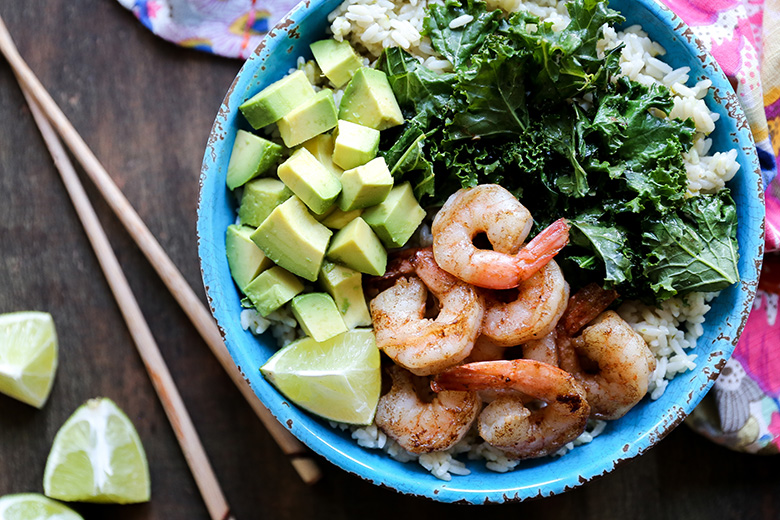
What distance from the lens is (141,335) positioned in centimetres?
258

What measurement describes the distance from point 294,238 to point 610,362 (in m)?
1.02

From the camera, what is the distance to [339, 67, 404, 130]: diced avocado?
6.31ft

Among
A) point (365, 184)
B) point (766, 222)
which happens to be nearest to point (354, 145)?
point (365, 184)

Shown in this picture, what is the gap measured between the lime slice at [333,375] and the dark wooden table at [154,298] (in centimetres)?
71

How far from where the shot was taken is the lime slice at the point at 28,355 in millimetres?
2553

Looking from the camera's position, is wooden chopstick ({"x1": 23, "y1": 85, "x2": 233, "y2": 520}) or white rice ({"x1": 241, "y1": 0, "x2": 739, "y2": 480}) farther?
wooden chopstick ({"x1": 23, "y1": 85, "x2": 233, "y2": 520})

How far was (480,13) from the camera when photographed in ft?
6.67

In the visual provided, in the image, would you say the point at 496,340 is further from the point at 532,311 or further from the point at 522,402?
the point at 522,402

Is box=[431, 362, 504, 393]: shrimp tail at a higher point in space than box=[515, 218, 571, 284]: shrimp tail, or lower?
lower

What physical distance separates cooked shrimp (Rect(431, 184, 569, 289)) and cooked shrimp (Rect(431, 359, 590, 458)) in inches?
10.1

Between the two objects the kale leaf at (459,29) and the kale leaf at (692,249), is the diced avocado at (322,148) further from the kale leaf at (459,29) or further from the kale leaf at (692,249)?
the kale leaf at (692,249)

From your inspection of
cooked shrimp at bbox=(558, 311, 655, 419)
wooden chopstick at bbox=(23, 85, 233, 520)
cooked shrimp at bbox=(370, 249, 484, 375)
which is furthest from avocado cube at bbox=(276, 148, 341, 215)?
wooden chopstick at bbox=(23, 85, 233, 520)

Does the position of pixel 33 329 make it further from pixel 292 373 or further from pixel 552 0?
pixel 552 0

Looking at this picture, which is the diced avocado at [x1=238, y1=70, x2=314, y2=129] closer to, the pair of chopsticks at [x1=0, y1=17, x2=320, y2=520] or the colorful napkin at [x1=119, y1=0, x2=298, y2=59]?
the colorful napkin at [x1=119, y1=0, x2=298, y2=59]
